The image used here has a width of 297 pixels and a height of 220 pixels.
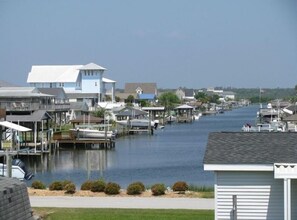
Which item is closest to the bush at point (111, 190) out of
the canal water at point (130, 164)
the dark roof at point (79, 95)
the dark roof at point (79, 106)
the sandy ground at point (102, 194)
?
the sandy ground at point (102, 194)

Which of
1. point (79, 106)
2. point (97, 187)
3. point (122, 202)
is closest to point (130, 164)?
point (97, 187)

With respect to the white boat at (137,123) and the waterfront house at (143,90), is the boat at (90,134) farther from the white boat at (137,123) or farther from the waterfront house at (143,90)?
the waterfront house at (143,90)

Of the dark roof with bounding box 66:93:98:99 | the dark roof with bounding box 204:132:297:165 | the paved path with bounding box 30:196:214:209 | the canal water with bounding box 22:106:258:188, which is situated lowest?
the canal water with bounding box 22:106:258:188

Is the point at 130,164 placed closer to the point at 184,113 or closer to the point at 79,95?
the point at 79,95

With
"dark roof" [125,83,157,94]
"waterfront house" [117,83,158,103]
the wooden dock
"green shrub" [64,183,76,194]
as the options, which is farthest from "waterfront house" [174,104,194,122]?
"green shrub" [64,183,76,194]

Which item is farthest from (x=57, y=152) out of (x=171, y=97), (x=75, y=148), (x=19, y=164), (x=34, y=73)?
(x=171, y=97)

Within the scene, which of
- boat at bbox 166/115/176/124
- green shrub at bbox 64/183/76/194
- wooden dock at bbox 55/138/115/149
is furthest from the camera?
boat at bbox 166/115/176/124

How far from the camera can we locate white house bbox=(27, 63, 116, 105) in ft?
391

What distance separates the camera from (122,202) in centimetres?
2334

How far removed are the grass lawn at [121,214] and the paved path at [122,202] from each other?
927mm

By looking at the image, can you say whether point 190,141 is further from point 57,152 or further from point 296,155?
point 296,155

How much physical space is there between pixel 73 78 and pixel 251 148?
104 m

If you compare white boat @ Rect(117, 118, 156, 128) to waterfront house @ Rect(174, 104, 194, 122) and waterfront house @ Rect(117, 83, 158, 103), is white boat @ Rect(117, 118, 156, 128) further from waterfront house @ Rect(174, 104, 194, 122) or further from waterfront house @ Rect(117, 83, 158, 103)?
waterfront house @ Rect(117, 83, 158, 103)

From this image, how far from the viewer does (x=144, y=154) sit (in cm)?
5888
